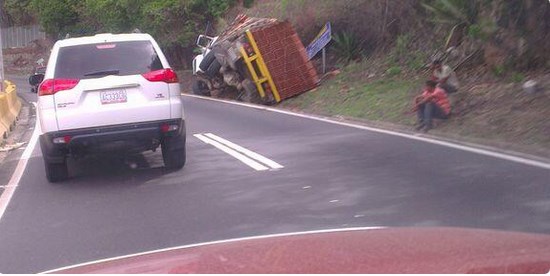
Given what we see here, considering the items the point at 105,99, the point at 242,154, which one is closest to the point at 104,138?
the point at 105,99

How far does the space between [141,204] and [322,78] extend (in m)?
16.9

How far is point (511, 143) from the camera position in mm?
12109

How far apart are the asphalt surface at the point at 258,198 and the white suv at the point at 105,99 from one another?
25.0 inches

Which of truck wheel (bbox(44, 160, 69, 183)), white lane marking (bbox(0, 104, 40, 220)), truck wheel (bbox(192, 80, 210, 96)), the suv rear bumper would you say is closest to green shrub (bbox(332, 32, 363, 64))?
truck wheel (bbox(192, 80, 210, 96))

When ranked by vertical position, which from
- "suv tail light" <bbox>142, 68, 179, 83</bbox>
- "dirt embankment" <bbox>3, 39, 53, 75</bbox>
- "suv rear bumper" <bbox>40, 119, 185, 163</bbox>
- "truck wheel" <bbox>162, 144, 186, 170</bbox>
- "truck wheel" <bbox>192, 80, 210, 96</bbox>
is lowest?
"dirt embankment" <bbox>3, 39, 53, 75</bbox>

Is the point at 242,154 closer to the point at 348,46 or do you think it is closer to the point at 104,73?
the point at 104,73

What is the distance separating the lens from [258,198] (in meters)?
9.15

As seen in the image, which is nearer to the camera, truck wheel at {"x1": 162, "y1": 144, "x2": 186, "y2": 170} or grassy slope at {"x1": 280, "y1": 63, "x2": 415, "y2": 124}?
truck wheel at {"x1": 162, "y1": 144, "x2": 186, "y2": 170}

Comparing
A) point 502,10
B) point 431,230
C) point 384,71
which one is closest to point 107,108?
point 431,230

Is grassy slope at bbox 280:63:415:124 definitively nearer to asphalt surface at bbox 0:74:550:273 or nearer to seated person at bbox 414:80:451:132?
seated person at bbox 414:80:451:132

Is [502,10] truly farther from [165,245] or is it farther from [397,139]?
[165,245]

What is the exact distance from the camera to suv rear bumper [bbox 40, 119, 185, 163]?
1027 cm

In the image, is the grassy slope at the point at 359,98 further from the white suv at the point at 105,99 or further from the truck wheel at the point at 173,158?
the white suv at the point at 105,99

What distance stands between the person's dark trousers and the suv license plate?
631 cm
